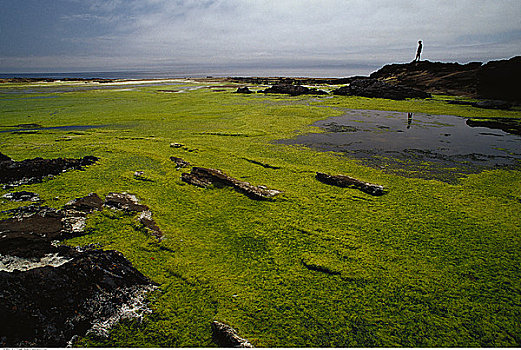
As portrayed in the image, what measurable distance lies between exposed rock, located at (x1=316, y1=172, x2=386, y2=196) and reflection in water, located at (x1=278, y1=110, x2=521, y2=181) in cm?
127

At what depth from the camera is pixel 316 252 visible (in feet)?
8.74

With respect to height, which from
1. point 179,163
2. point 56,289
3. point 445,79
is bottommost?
point 56,289

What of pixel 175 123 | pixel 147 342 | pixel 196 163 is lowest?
pixel 147 342

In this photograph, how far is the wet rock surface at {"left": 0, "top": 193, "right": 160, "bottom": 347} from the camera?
1564 millimetres

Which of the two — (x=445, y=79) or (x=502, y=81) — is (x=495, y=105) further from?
(x=445, y=79)

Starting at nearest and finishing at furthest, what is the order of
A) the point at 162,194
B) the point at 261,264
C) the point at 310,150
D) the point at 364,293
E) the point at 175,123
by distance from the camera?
the point at 364,293
the point at 261,264
the point at 162,194
the point at 310,150
the point at 175,123

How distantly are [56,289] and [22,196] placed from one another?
301cm

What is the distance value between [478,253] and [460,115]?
11.4 m

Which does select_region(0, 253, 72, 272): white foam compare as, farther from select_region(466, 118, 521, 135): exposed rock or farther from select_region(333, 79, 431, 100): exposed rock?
select_region(333, 79, 431, 100): exposed rock

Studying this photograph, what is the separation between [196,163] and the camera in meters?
5.54

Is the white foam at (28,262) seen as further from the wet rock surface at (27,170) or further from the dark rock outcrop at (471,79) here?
the dark rock outcrop at (471,79)

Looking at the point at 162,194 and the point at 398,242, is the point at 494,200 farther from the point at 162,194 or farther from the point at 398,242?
the point at 162,194

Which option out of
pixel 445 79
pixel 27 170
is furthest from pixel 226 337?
pixel 445 79

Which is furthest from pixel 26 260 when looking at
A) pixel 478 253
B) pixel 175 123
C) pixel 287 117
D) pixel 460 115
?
pixel 460 115
